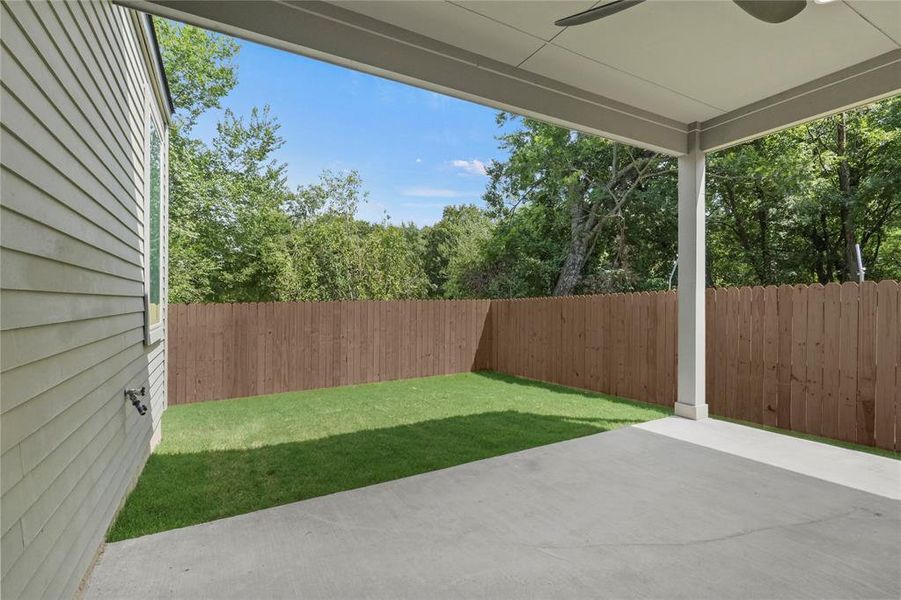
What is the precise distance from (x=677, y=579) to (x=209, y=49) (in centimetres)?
1315

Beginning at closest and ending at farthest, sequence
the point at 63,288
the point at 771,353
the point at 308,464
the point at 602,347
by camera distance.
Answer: the point at 63,288, the point at 308,464, the point at 771,353, the point at 602,347

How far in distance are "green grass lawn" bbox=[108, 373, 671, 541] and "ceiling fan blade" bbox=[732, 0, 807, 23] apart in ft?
10.2

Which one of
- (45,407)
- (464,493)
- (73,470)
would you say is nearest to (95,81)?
(45,407)

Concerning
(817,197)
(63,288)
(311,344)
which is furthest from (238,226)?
(817,197)

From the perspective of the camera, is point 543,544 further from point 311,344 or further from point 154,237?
point 311,344

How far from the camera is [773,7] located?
7.08 feet

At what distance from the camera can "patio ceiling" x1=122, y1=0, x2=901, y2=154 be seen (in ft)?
8.37

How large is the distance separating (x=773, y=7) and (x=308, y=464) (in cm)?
380

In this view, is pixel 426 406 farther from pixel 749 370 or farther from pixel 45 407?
pixel 45 407

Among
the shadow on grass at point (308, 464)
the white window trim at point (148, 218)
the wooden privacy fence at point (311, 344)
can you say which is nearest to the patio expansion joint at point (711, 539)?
the shadow on grass at point (308, 464)

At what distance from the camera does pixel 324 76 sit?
2061cm

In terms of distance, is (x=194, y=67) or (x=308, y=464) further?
(x=194, y=67)

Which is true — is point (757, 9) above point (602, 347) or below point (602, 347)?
above

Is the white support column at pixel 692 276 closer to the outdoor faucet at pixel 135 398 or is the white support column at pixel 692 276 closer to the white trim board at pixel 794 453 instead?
the white trim board at pixel 794 453
